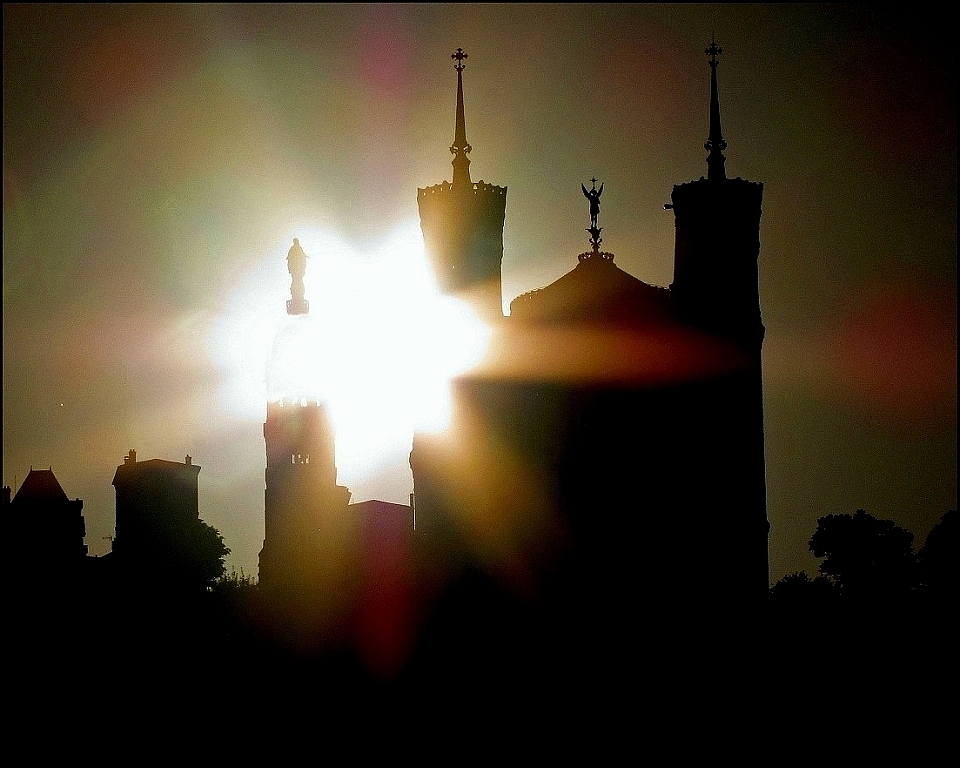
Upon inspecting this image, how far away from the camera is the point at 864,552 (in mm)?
96062

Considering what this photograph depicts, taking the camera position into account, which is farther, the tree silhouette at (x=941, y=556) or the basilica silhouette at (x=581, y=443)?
the tree silhouette at (x=941, y=556)

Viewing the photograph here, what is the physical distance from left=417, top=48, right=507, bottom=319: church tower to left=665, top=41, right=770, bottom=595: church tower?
8572mm

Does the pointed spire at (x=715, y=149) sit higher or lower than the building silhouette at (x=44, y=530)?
higher

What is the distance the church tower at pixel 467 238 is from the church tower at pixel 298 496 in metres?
8.82

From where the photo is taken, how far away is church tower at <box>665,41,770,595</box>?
70.8 meters

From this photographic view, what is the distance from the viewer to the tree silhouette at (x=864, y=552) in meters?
94.0

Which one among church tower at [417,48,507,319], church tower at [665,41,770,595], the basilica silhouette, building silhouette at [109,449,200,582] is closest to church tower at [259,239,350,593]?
the basilica silhouette

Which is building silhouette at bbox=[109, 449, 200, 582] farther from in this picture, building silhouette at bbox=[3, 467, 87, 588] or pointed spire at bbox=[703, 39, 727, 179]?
pointed spire at bbox=[703, 39, 727, 179]

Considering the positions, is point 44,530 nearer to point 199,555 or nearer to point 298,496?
point 199,555

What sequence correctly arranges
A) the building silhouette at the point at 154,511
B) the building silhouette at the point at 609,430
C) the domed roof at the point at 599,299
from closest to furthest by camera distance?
the building silhouette at the point at 609,430, the domed roof at the point at 599,299, the building silhouette at the point at 154,511

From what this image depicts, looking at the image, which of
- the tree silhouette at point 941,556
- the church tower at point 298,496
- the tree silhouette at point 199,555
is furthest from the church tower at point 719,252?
the tree silhouette at point 199,555

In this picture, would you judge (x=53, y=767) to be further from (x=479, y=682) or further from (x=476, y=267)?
(x=476, y=267)

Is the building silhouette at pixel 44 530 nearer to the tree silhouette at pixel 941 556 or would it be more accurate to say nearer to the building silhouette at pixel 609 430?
the building silhouette at pixel 609 430

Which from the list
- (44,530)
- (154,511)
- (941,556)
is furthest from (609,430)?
(44,530)
